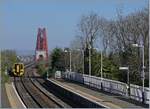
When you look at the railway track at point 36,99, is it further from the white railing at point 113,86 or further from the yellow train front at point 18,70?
the yellow train front at point 18,70

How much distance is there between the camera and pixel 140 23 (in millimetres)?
61969

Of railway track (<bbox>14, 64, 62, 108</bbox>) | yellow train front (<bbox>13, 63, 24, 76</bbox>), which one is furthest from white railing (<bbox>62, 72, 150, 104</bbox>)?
yellow train front (<bbox>13, 63, 24, 76</bbox>)

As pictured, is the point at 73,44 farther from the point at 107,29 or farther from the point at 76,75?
the point at 76,75

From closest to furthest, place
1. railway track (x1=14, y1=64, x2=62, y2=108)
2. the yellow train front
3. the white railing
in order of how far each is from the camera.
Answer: the yellow train front, the white railing, railway track (x1=14, y1=64, x2=62, y2=108)

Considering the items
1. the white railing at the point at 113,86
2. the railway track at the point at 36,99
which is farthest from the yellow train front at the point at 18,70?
the railway track at the point at 36,99

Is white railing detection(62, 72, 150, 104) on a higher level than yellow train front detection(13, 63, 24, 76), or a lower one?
lower

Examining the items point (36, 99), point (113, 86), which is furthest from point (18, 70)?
point (36, 99)

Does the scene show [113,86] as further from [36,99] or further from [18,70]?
[18,70]

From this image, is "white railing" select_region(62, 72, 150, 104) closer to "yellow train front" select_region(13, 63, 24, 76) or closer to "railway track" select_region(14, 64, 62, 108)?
"railway track" select_region(14, 64, 62, 108)

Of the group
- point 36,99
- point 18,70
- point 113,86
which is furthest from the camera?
point 36,99

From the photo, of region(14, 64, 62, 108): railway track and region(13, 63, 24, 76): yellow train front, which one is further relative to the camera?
region(14, 64, 62, 108): railway track

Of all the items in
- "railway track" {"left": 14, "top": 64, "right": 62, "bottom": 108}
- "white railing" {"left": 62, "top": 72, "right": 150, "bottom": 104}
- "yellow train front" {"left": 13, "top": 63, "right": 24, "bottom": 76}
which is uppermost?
"yellow train front" {"left": 13, "top": 63, "right": 24, "bottom": 76}

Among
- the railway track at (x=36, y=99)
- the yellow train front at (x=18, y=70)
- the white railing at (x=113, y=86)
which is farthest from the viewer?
the railway track at (x=36, y=99)

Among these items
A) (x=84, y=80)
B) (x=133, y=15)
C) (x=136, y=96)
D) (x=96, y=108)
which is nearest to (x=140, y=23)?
(x=133, y=15)
